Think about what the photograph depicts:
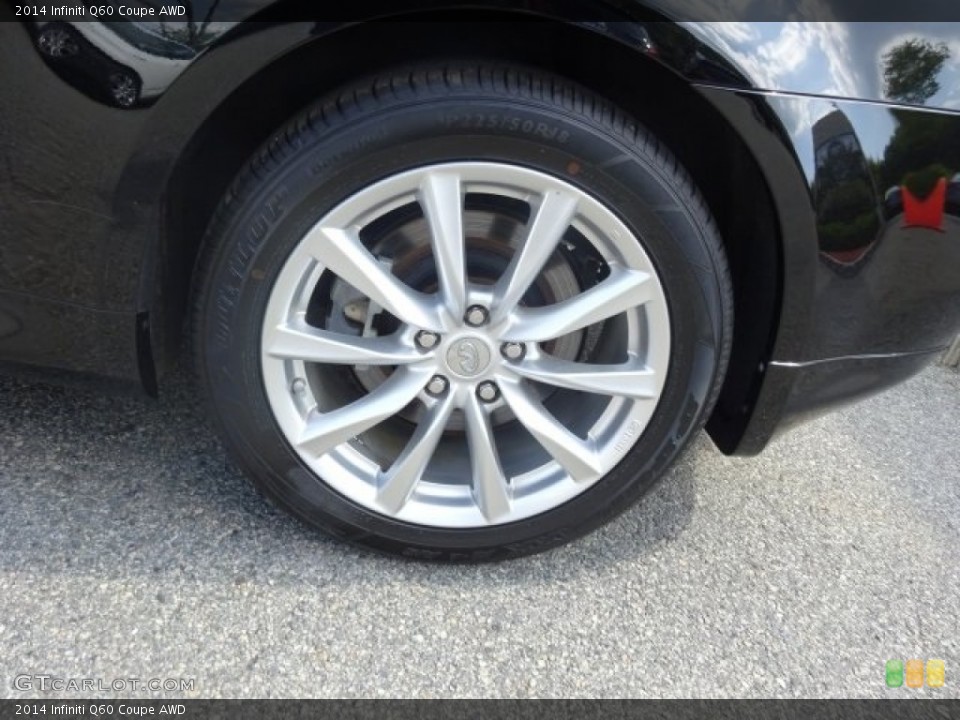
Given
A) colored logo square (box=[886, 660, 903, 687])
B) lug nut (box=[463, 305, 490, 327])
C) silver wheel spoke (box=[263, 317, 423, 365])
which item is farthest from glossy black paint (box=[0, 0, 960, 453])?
colored logo square (box=[886, 660, 903, 687])

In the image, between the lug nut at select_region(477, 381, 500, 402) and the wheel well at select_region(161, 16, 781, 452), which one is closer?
the wheel well at select_region(161, 16, 781, 452)

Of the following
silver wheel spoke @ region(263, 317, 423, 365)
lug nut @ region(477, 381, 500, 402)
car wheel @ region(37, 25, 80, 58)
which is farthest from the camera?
lug nut @ region(477, 381, 500, 402)

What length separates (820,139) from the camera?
164 centimetres

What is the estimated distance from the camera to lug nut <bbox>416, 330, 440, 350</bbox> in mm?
1833

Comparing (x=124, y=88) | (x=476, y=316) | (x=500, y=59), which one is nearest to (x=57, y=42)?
(x=124, y=88)

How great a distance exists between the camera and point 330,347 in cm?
181

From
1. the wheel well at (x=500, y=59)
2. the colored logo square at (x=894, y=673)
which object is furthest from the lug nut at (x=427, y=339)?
the colored logo square at (x=894, y=673)

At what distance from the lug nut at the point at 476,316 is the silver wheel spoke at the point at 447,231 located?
0.07 feet

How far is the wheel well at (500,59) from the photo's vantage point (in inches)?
66.7

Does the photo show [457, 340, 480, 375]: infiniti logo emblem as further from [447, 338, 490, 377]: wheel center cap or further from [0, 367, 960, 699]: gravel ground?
[0, 367, 960, 699]: gravel ground

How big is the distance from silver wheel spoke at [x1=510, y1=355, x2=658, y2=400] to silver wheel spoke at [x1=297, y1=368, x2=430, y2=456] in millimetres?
224

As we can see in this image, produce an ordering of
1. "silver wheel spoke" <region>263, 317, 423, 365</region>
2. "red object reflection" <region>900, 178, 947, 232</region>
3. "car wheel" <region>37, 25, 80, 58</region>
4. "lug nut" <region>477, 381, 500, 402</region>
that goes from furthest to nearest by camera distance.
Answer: "lug nut" <region>477, 381, 500, 402</region> → "silver wheel spoke" <region>263, 317, 423, 365</region> → "red object reflection" <region>900, 178, 947, 232</region> → "car wheel" <region>37, 25, 80, 58</region>

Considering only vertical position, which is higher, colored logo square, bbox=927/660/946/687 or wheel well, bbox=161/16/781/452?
wheel well, bbox=161/16/781/452

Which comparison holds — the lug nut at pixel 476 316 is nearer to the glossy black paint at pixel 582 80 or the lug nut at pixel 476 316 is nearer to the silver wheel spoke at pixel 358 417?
the silver wheel spoke at pixel 358 417
